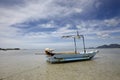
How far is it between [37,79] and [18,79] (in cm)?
183

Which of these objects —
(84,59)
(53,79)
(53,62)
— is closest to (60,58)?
(53,62)

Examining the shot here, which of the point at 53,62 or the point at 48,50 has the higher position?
the point at 48,50

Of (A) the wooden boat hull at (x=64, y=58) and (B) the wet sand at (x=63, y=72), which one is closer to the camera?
(B) the wet sand at (x=63, y=72)

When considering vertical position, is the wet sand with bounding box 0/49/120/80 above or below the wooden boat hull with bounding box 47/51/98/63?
below

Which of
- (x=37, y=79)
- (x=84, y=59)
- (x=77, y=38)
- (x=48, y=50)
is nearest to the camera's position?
(x=37, y=79)

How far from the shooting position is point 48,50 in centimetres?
2344

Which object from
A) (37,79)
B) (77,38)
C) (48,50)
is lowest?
(37,79)

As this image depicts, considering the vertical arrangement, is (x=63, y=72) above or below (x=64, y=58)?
below

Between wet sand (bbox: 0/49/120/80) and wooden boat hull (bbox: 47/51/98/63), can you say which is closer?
wet sand (bbox: 0/49/120/80)

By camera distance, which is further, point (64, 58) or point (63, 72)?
point (64, 58)

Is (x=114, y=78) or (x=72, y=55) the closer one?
(x=114, y=78)

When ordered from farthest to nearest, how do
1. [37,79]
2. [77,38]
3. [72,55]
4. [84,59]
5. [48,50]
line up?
[77,38] → [84,59] → [72,55] → [48,50] → [37,79]

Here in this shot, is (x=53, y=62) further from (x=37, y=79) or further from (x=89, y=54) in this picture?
(x=37, y=79)

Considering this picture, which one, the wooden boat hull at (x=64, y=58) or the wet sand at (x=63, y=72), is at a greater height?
the wooden boat hull at (x=64, y=58)
